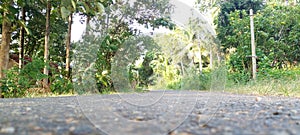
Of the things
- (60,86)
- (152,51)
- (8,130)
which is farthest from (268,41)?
(8,130)

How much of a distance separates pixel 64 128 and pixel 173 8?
158 centimetres

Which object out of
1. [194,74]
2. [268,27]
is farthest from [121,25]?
[268,27]

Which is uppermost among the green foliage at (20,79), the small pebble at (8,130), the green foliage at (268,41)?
the green foliage at (268,41)

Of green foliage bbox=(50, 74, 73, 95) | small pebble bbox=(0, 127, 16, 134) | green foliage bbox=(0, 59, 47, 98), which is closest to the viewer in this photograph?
small pebble bbox=(0, 127, 16, 134)

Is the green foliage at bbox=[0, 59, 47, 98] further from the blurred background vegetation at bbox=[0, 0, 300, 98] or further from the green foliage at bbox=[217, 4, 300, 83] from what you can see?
the green foliage at bbox=[217, 4, 300, 83]

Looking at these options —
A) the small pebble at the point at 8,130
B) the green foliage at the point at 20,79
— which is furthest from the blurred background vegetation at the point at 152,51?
the small pebble at the point at 8,130

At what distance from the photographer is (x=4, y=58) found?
6.03 m

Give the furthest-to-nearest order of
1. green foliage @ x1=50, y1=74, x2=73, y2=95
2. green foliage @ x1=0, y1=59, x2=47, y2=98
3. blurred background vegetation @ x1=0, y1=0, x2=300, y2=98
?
green foliage @ x1=50, y1=74, x2=73, y2=95 < green foliage @ x1=0, y1=59, x2=47, y2=98 < blurred background vegetation @ x1=0, y1=0, x2=300, y2=98

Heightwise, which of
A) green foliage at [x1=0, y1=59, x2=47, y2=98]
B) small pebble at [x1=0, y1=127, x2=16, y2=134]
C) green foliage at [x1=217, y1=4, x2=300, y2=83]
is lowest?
small pebble at [x1=0, y1=127, x2=16, y2=134]

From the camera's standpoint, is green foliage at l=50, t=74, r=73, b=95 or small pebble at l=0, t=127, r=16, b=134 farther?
green foliage at l=50, t=74, r=73, b=95

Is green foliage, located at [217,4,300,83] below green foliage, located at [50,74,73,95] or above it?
above

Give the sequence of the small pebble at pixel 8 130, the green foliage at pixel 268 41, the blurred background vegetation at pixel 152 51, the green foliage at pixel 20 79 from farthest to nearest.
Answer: the green foliage at pixel 268 41, the green foliage at pixel 20 79, the blurred background vegetation at pixel 152 51, the small pebble at pixel 8 130

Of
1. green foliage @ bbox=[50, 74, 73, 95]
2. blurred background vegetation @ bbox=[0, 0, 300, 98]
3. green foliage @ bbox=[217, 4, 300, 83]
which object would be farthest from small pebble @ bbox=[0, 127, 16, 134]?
green foliage @ bbox=[217, 4, 300, 83]

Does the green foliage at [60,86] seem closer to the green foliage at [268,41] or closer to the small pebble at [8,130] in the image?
the green foliage at [268,41]
